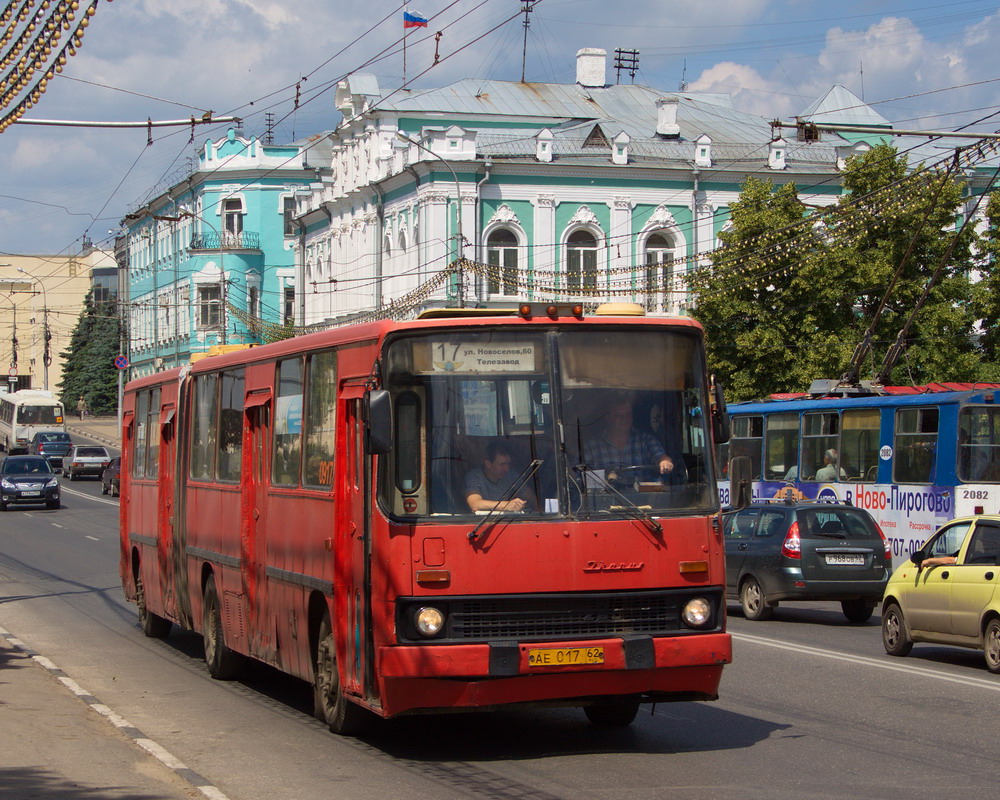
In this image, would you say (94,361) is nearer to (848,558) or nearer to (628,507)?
(848,558)

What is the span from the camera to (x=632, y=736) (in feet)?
35.0

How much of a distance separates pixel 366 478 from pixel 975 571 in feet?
24.7

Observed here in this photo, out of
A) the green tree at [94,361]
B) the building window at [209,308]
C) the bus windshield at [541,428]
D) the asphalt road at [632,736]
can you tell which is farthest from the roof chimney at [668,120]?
the bus windshield at [541,428]

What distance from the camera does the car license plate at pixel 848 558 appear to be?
2002cm

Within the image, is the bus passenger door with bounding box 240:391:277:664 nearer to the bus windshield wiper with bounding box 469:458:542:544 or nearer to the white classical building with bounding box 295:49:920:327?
the bus windshield wiper with bounding box 469:458:542:544

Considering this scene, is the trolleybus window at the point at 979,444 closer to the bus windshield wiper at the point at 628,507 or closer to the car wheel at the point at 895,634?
the car wheel at the point at 895,634

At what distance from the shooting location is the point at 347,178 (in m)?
65.8

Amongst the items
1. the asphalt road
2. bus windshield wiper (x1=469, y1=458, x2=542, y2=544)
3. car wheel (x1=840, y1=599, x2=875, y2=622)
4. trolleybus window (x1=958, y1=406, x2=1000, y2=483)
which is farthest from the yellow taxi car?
trolleybus window (x1=958, y1=406, x2=1000, y2=483)

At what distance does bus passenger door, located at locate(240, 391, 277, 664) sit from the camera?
12336 mm

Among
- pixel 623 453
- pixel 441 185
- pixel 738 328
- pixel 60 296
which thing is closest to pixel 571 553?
pixel 623 453

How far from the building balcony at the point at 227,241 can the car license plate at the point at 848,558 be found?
62160mm

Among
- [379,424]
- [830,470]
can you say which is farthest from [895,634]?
[830,470]

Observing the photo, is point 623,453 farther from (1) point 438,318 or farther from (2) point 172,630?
(2) point 172,630

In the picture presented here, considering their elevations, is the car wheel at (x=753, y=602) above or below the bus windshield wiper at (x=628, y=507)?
below
